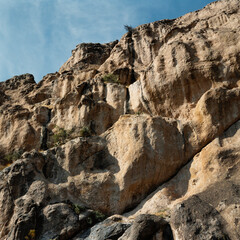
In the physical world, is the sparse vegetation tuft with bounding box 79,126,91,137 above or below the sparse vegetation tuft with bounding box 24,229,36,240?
above

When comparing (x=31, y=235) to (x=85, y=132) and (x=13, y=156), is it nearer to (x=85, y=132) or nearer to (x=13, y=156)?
(x=85, y=132)

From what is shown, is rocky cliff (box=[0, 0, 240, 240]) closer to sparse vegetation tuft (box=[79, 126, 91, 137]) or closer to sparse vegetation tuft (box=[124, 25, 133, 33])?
sparse vegetation tuft (box=[79, 126, 91, 137])

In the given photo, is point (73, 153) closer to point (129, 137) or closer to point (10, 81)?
point (129, 137)

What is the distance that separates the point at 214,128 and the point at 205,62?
17.5 feet

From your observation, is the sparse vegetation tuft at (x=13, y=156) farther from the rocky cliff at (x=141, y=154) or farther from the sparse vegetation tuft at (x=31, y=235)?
the sparse vegetation tuft at (x=31, y=235)

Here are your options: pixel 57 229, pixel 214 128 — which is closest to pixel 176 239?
pixel 57 229

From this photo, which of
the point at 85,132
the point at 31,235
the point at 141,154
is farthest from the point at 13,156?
the point at 141,154

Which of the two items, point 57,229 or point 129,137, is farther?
point 129,137

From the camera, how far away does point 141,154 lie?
19.5 meters

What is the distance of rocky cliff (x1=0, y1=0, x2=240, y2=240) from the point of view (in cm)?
1554

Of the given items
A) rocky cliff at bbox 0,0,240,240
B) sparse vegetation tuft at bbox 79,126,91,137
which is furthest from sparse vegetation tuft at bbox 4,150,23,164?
sparse vegetation tuft at bbox 79,126,91,137

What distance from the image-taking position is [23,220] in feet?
55.3

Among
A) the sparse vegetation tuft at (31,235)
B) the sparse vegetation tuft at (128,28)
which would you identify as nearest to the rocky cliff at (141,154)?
the sparse vegetation tuft at (31,235)

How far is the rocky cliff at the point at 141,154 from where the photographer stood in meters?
15.5
